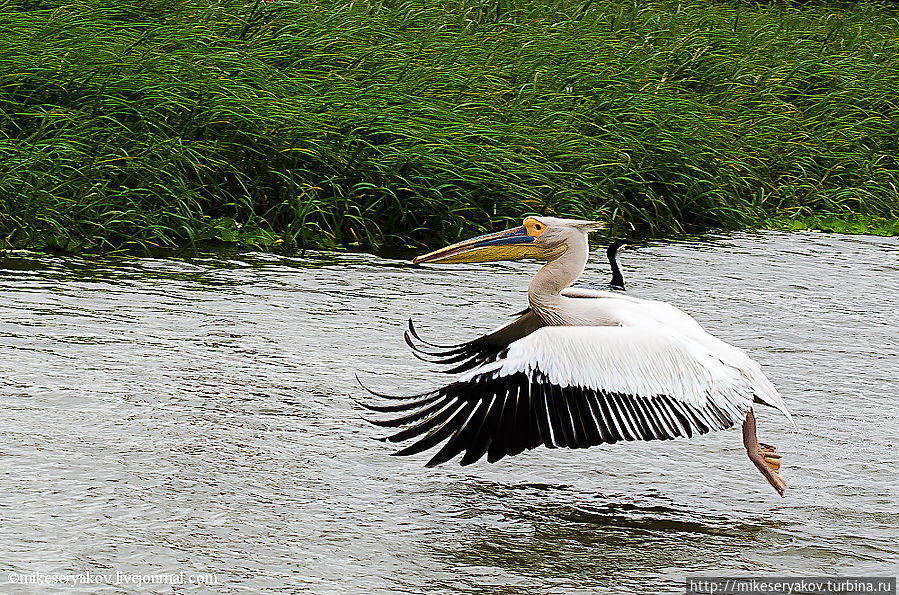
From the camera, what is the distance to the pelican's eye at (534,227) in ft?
15.0

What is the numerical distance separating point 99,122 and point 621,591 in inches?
202

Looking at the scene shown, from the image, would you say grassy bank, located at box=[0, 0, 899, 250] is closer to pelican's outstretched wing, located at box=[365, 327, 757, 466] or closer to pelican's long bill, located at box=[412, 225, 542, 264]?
pelican's long bill, located at box=[412, 225, 542, 264]

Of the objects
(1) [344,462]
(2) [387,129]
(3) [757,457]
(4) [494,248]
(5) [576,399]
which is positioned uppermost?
(4) [494,248]

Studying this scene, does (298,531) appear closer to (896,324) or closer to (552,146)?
(896,324)

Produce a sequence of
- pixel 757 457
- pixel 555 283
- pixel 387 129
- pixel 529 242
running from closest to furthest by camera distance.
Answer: pixel 757 457 → pixel 555 283 → pixel 529 242 → pixel 387 129

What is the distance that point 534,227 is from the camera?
4.61m

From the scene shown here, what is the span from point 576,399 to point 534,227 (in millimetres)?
797

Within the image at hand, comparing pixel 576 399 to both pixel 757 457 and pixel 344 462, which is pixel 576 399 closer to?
pixel 757 457

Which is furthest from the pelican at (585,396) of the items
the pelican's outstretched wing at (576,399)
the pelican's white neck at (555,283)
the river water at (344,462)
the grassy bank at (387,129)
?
the grassy bank at (387,129)

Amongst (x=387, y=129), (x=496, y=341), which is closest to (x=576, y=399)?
(x=496, y=341)

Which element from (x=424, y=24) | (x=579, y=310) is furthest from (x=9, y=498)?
(x=424, y=24)

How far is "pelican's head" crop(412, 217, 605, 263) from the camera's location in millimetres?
4570

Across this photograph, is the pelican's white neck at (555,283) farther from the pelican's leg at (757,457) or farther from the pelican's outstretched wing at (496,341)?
the pelican's leg at (757,457)

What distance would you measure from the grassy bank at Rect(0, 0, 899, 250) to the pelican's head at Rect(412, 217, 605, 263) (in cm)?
295
